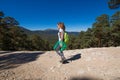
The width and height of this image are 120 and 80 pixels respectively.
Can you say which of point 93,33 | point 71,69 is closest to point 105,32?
point 93,33

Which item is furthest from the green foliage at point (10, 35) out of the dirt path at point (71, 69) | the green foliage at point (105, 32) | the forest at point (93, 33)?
the dirt path at point (71, 69)

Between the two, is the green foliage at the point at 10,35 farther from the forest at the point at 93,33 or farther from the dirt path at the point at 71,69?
the dirt path at the point at 71,69

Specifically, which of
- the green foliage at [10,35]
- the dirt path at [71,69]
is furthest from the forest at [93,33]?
the dirt path at [71,69]

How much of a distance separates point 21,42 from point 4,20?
11.0 meters

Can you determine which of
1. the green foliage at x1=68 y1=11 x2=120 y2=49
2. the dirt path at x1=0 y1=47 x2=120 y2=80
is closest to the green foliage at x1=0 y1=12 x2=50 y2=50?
the green foliage at x1=68 y1=11 x2=120 y2=49

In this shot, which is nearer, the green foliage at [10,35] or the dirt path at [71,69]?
the dirt path at [71,69]

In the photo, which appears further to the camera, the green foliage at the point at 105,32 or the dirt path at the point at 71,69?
the green foliage at the point at 105,32

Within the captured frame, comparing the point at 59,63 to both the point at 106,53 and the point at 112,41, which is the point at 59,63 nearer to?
the point at 106,53

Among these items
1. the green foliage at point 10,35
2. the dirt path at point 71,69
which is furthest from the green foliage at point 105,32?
the dirt path at point 71,69

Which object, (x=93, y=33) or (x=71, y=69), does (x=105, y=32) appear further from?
(x=71, y=69)

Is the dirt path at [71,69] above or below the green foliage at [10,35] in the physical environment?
below

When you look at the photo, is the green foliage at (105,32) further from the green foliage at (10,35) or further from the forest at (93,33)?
the green foliage at (10,35)

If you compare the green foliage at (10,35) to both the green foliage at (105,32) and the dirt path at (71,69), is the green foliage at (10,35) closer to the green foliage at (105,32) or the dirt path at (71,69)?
the green foliage at (105,32)

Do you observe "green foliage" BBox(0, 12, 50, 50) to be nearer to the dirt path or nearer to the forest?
the forest
